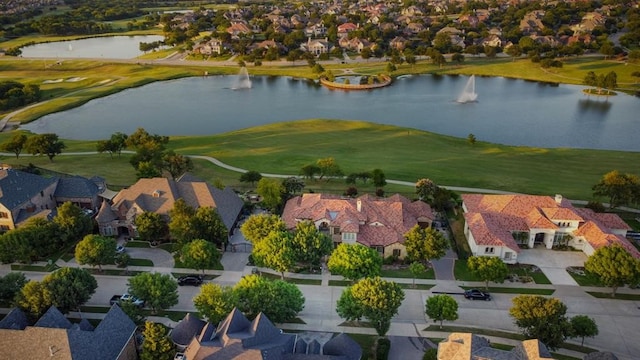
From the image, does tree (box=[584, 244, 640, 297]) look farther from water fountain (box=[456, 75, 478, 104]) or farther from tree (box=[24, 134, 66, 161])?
water fountain (box=[456, 75, 478, 104])

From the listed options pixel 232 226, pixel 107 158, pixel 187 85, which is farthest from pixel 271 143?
pixel 187 85

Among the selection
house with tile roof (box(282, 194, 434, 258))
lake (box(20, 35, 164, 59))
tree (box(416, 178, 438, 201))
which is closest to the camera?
house with tile roof (box(282, 194, 434, 258))

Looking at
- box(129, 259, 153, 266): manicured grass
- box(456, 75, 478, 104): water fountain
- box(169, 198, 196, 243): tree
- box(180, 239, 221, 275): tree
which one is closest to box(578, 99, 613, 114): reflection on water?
box(456, 75, 478, 104): water fountain

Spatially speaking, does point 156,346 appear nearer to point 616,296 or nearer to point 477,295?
point 477,295

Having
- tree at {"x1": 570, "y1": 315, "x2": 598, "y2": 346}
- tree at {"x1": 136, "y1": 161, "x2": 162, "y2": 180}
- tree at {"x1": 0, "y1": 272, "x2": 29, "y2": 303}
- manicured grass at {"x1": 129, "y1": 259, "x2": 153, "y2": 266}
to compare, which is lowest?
manicured grass at {"x1": 129, "y1": 259, "x2": 153, "y2": 266}

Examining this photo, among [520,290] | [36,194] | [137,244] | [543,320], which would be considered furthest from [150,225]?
[543,320]
